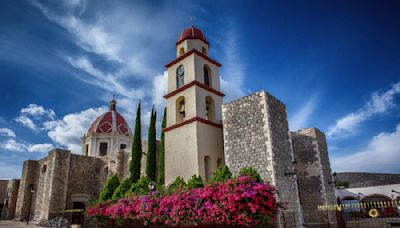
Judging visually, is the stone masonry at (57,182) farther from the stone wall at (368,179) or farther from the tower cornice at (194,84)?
the stone wall at (368,179)

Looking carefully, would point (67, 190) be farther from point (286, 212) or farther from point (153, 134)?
point (286, 212)

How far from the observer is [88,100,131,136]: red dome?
30.8m

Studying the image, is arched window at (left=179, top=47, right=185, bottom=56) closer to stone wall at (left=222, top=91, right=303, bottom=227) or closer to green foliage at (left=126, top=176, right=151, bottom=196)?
stone wall at (left=222, top=91, right=303, bottom=227)

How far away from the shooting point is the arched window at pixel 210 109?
549 inches

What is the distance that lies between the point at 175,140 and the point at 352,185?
70.5 ft

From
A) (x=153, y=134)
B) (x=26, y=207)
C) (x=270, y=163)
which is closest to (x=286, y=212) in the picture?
(x=270, y=163)

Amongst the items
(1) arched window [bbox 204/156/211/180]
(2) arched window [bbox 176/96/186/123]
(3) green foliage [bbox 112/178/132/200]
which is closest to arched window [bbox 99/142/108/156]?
(3) green foliage [bbox 112/178/132/200]

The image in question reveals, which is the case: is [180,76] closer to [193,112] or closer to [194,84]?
[194,84]

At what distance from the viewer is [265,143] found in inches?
424

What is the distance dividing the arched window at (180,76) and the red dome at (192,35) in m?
1.53

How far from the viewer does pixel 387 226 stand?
13.1m

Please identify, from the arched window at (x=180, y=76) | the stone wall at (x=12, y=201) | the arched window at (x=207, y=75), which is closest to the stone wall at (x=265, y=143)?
the arched window at (x=207, y=75)

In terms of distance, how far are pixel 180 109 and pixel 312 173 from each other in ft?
23.6

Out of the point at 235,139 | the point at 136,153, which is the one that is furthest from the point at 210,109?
the point at 136,153
